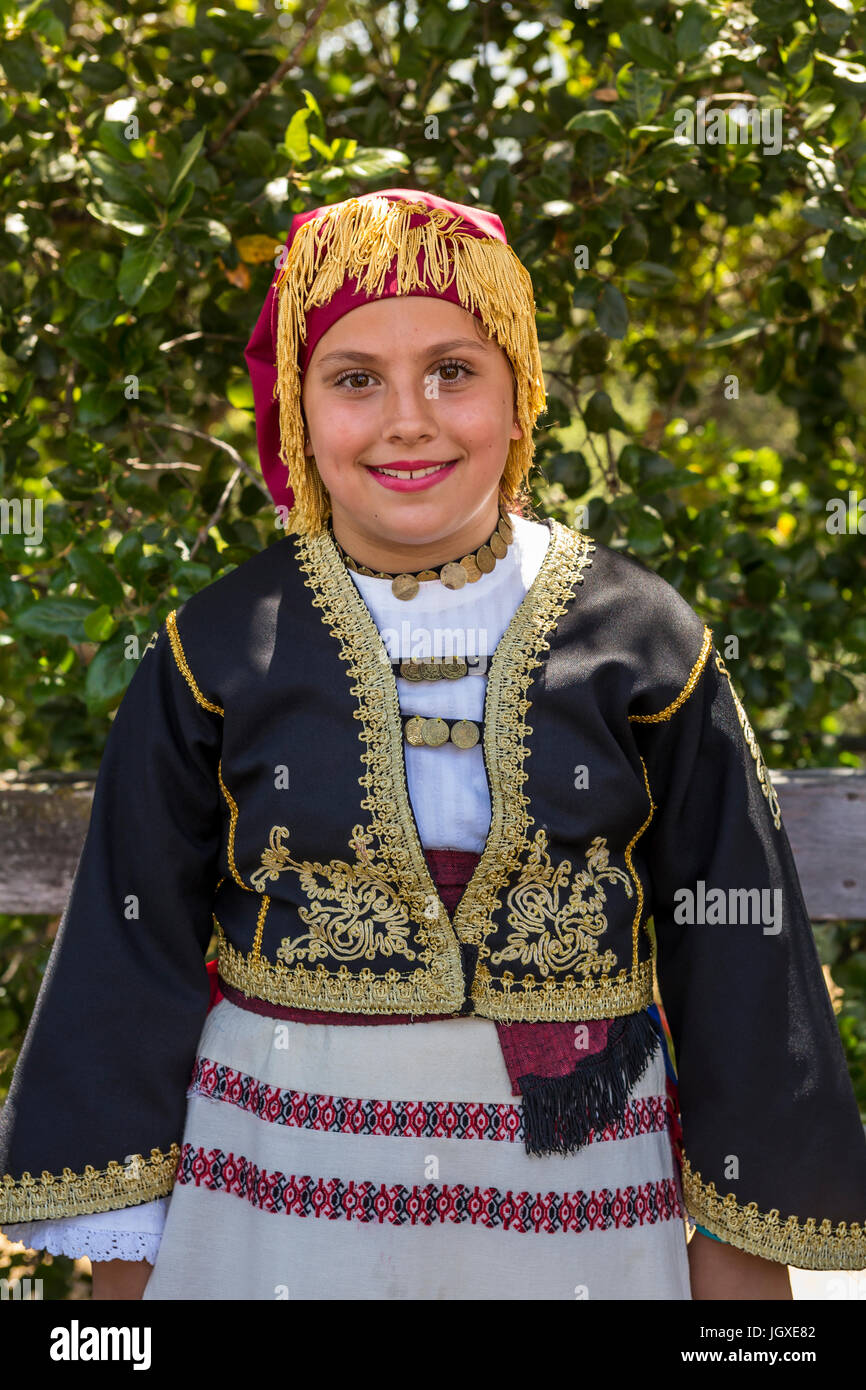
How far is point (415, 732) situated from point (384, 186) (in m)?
1.34

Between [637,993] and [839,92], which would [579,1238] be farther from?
[839,92]

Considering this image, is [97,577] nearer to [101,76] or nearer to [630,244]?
[101,76]

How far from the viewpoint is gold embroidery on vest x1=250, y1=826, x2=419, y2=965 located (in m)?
1.45

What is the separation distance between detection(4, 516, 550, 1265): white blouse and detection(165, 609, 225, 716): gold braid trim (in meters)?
0.23

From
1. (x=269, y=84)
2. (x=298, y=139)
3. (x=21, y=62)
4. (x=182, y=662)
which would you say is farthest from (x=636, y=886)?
(x=21, y=62)

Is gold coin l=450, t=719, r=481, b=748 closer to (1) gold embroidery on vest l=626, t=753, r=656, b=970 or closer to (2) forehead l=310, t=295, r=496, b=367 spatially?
(1) gold embroidery on vest l=626, t=753, r=656, b=970

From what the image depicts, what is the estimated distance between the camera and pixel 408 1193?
1410 mm

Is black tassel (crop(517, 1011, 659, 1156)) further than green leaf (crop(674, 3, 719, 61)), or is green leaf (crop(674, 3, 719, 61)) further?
green leaf (crop(674, 3, 719, 61))

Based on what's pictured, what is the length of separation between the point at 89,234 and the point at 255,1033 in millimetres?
1758

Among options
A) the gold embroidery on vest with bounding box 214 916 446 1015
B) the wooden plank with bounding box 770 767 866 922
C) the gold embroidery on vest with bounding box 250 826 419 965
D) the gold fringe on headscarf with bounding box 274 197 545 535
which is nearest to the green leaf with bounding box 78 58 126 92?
the gold fringe on headscarf with bounding box 274 197 545 535

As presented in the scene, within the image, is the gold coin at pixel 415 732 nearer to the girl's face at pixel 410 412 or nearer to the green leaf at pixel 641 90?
the girl's face at pixel 410 412

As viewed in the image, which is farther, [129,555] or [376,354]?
[129,555]
